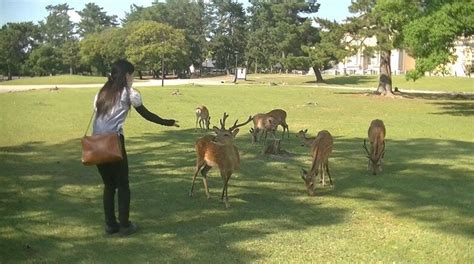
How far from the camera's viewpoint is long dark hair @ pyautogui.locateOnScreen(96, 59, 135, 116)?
542 centimetres

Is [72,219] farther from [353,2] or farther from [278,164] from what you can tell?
[353,2]

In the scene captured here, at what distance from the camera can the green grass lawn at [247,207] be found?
5.29 m

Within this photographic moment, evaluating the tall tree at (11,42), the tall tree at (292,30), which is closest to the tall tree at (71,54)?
the tall tree at (292,30)

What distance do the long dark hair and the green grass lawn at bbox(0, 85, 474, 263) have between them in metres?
1.29

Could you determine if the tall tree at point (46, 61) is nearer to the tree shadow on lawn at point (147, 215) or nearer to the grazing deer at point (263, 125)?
the grazing deer at point (263, 125)

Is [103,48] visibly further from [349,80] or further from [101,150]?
[101,150]

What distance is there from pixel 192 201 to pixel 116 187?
1703 mm

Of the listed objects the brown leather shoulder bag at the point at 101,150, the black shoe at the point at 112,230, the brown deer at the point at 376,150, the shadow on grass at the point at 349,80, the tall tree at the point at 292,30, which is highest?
the tall tree at the point at 292,30

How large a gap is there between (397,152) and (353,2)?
80.4 ft

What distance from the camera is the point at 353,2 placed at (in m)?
34.6

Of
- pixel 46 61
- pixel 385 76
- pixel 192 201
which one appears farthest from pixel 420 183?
pixel 46 61

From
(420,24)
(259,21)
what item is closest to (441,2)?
(420,24)

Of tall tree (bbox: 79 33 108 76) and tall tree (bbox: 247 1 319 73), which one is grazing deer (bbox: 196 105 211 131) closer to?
tall tree (bbox: 247 1 319 73)

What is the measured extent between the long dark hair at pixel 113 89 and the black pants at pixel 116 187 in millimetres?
326
